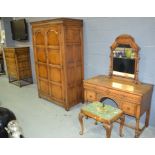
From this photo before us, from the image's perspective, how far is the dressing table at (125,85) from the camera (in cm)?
229

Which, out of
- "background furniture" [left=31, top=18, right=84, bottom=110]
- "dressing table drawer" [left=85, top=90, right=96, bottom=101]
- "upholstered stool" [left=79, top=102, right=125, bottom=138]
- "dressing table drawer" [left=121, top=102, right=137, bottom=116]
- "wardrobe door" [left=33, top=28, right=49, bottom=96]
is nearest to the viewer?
"upholstered stool" [left=79, top=102, right=125, bottom=138]

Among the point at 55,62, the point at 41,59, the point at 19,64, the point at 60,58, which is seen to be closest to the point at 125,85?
the point at 60,58

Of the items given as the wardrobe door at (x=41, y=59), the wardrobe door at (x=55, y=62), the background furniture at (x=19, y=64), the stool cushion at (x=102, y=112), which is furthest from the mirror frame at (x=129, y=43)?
the background furniture at (x=19, y=64)

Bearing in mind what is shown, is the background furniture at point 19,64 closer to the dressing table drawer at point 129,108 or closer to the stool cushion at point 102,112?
the stool cushion at point 102,112

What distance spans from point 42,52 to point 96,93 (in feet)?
5.10

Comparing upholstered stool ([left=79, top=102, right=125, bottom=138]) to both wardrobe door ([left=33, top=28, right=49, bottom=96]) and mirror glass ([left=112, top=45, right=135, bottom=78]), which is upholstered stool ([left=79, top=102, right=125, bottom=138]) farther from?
wardrobe door ([left=33, top=28, right=49, bottom=96])

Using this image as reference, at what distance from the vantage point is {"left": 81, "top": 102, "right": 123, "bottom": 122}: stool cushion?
219cm

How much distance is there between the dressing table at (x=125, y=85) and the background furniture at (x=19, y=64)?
2.86 metres

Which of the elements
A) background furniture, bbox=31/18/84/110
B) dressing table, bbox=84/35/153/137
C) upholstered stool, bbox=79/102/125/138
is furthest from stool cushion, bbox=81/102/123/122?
background furniture, bbox=31/18/84/110

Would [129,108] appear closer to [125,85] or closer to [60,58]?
[125,85]

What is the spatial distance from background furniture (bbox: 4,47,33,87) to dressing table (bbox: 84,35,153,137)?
9.39 ft

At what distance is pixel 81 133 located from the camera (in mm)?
2562

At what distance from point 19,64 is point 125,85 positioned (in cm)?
350
